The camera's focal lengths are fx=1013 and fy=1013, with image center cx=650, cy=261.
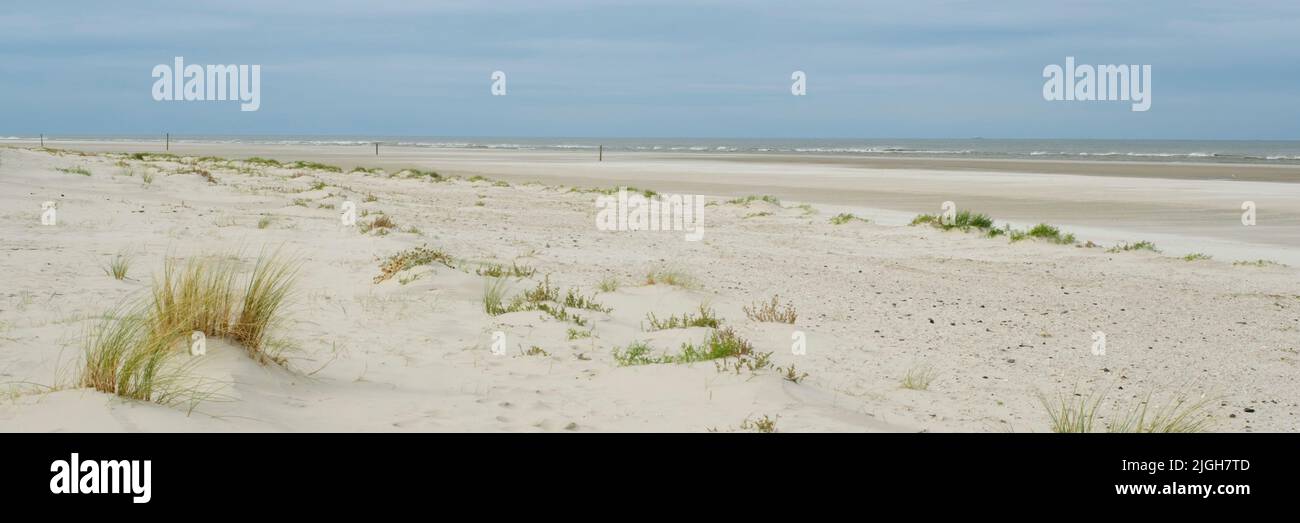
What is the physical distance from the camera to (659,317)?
340 inches

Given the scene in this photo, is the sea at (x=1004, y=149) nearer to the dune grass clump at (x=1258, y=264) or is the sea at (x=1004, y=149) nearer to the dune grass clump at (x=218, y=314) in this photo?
the dune grass clump at (x=1258, y=264)

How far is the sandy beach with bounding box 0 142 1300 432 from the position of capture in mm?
5438

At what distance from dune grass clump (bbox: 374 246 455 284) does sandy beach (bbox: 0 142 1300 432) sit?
10 cm

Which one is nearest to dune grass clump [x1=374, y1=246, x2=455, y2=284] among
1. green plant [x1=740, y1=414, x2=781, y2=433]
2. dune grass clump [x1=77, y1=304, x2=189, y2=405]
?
dune grass clump [x1=77, y1=304, x2=189, y2=405]

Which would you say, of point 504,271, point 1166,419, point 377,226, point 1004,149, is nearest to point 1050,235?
point 504,271

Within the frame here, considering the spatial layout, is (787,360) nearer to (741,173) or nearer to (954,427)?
(954,427)

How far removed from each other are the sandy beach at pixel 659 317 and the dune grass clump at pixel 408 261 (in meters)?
0.10

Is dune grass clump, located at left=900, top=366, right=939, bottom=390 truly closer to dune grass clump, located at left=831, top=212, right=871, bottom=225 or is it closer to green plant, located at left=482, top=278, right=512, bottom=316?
green plant, located at left=482, top=278, right=512, bottom=316

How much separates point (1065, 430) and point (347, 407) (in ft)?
12.0

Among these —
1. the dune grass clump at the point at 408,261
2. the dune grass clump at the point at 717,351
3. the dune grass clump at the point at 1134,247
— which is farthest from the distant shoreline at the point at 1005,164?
the dune grass clump at the point at 717,351

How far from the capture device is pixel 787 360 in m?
7.08

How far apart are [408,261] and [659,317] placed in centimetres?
282

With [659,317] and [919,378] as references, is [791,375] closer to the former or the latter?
[919,378]
